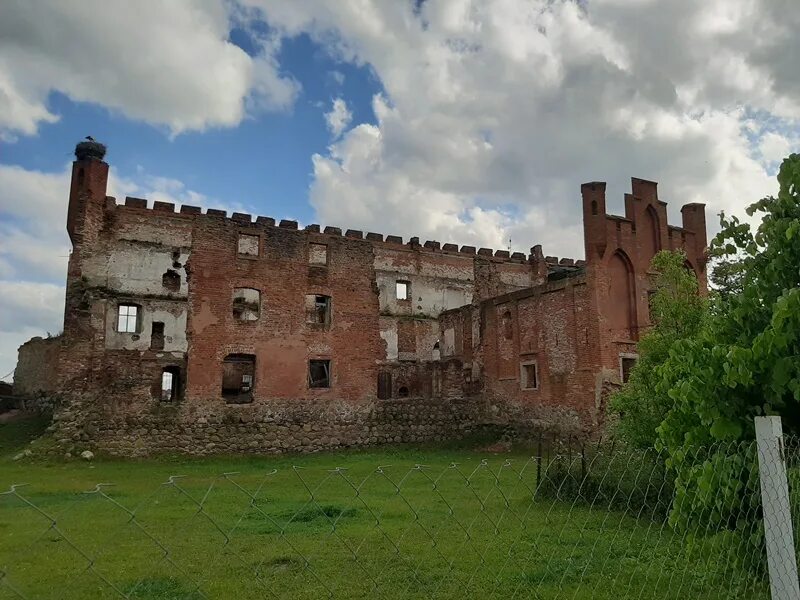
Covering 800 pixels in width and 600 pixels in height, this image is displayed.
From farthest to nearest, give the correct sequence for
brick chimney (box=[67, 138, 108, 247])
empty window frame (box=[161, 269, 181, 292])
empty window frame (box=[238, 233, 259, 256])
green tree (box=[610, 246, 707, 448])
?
empty window frame (box=[161, 269, 181, 292]) → empty window frame (box=[238, 233, 259, 256]) → brick chimney (box=[67, 138, 108, 247]) → green tree (box=[610, 246, 707, 448])

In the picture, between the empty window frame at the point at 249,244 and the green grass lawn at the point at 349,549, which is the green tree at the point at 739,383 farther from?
the empty window frame at the point at 249,244

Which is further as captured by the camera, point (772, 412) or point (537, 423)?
point (537, 423)

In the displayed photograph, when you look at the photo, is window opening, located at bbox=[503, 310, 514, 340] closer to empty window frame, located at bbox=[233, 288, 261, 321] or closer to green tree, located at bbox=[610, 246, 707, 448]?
empty window frame, located at bbox=[233, 288, 261, 321]

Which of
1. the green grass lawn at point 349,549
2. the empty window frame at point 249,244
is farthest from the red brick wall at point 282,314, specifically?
the green grass lawn at point 349,549

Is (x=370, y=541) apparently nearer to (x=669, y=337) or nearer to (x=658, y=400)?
(x=658, y=400)

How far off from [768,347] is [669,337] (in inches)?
311

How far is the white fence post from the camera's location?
12.6 feet

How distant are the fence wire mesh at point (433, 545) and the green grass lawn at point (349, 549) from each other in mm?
30

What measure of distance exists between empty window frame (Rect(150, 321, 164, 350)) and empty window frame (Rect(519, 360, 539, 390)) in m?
15.5

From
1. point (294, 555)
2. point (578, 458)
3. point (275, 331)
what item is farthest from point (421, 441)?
point (294, 555)

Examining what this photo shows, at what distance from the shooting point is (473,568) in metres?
6.90

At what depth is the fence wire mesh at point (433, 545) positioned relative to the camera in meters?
4.24

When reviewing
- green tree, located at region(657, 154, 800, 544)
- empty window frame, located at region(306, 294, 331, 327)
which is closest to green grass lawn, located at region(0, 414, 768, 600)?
green tree, located at region(657, 154, 800, 544)

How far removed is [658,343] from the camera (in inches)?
439
